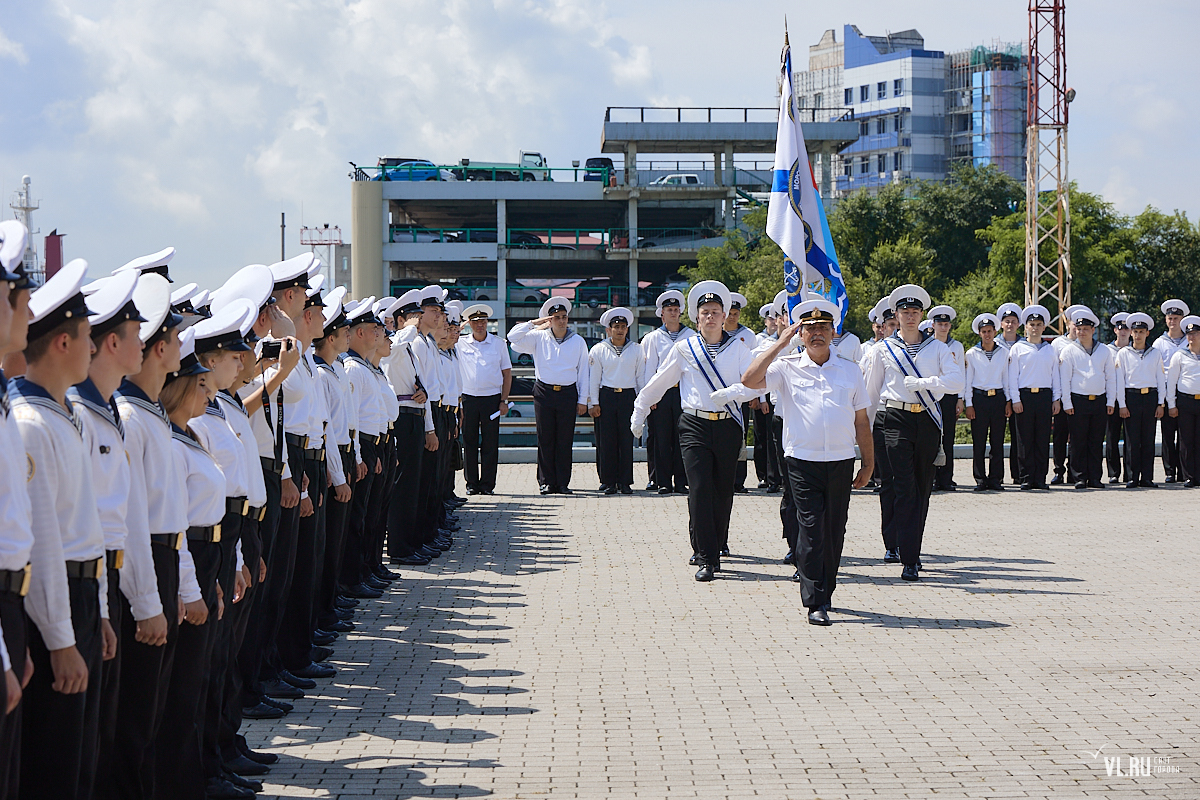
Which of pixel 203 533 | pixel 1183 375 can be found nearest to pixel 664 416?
pixel 1183 375

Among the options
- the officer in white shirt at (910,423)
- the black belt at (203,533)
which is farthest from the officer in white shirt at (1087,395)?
the black belt at (203,533)

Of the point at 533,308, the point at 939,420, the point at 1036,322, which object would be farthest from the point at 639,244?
the point at 939,420

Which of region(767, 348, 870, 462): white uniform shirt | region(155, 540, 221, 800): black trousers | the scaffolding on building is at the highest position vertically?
the scaffolding on building

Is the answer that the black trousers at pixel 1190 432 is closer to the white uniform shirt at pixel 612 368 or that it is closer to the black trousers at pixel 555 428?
the white uniform shirt at pixel 612 368

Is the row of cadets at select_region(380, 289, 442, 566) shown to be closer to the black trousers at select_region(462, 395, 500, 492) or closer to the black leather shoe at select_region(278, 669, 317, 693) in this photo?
the black leather shoe at select_region(278, 669, 317, 693)

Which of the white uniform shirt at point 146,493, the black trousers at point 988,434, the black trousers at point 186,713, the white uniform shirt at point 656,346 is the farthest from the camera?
the black trousers at point 988,434

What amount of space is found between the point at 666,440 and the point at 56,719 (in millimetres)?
13333

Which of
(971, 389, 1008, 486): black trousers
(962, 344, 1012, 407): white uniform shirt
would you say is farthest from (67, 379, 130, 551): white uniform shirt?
(962, 344, 1012, 407): white uniform shirt

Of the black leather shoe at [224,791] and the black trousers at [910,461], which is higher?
the black trousers at [910,461]

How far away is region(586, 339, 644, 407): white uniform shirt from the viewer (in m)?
17.3

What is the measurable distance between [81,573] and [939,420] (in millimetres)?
8189

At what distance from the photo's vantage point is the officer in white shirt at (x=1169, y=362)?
17.8 metres

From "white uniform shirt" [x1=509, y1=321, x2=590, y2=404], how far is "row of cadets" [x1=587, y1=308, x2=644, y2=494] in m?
0.16

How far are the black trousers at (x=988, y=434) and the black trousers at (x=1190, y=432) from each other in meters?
2.52
